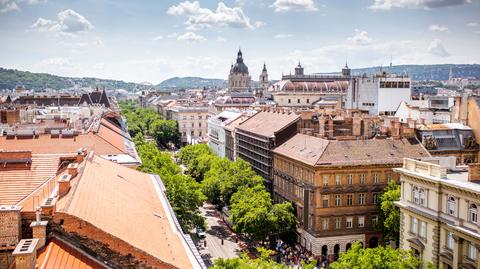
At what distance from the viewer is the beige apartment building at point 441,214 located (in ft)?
151

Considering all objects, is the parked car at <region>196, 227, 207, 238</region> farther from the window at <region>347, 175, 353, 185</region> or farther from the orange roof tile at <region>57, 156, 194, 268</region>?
the orange roof tile at <region>57, 156, 194, 268</region>

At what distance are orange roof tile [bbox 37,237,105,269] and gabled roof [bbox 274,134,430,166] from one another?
1864 inches

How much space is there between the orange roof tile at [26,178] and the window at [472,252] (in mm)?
34461

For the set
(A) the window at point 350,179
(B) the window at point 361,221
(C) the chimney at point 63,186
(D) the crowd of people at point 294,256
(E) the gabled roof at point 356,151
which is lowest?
(D) the crowd of people at point 294,256

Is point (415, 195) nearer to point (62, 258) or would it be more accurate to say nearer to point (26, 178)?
point (26, 178)

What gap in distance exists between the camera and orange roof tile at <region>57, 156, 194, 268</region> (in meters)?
26.9

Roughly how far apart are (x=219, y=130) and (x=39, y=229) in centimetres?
11143

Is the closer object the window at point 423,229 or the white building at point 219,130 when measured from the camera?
the window at point 423,229

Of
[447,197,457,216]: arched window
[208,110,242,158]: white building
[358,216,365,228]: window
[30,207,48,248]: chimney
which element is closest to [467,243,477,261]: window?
[447,197,457,216]: arched window

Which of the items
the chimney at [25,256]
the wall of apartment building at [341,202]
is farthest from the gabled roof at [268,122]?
the chimney at [25,256]

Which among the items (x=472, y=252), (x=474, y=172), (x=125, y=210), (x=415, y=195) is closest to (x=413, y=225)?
(x=415, y=195)

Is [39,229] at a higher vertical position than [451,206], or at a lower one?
higher

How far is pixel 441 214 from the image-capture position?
5028 cm

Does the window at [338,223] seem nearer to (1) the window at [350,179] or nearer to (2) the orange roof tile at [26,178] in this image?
(1) the window at [350,179]
